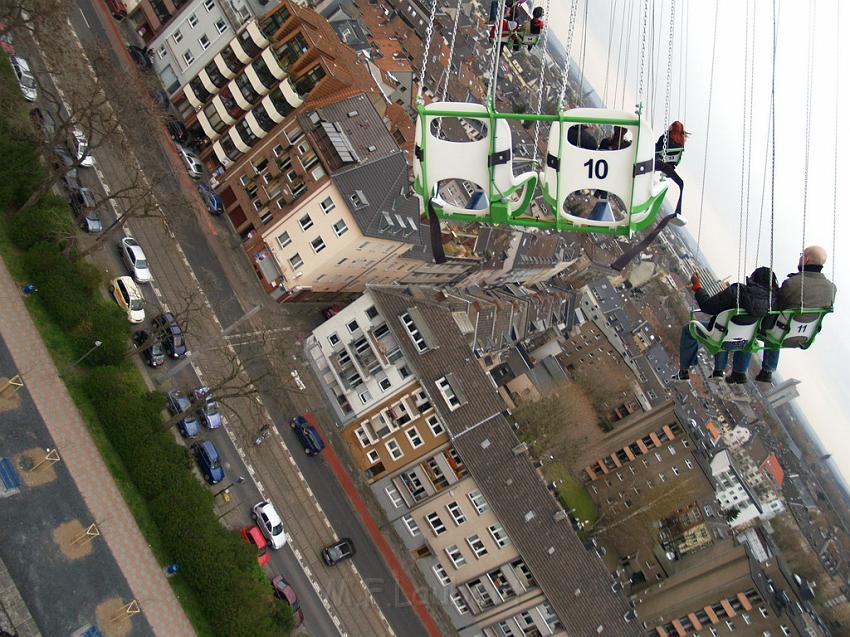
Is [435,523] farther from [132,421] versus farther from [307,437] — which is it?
[132,421]

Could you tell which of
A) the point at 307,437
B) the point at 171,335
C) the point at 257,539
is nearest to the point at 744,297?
the point at 257,539

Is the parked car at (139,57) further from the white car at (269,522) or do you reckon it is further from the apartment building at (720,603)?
the apartment building at (720,603)

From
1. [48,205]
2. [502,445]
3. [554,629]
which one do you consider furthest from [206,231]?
[554,629]

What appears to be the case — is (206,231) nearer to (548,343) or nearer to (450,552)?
(450,552)

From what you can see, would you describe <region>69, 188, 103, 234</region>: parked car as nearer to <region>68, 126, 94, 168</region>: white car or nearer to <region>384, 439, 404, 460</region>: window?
<region>68, 126, 94, 168</region>: white car

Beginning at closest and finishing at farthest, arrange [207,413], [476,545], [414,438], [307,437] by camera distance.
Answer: [207,413]
[307,437]
[476,545]
[414,438]

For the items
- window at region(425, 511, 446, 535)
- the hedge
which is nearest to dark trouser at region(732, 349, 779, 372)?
the hedge
